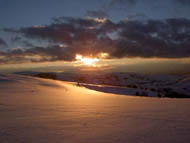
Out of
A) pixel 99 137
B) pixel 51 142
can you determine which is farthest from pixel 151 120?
pixel 51 142

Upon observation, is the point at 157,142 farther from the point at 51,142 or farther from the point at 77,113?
the point at 77,113

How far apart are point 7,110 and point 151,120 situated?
8.43ft

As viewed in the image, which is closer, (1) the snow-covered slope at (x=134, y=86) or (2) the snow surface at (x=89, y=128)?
(2) the snow surface at (x=89, y=128)

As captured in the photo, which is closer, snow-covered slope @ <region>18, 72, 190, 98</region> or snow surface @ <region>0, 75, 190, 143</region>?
snow surface @ <region>0, 75, 190, 143</region>

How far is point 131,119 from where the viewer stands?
116 inches

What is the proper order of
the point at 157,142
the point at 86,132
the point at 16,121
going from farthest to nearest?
the point at 16,121
the point at 86,132
the point at 157,142

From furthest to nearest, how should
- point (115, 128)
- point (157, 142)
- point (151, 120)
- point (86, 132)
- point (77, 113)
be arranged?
point (77, 113), point (151, 120), point (115, 128), point (86, 132), point (157, 142)

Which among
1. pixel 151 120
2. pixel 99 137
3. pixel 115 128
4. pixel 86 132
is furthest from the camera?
pixel 151 120

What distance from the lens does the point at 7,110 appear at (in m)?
3.39

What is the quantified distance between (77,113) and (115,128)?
1.01 meters

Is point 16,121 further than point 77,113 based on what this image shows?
No

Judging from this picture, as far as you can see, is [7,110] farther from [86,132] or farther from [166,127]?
[166,127]

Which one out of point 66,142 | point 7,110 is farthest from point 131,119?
point 7,110

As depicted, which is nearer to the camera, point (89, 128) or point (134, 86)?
point (89, 128)
